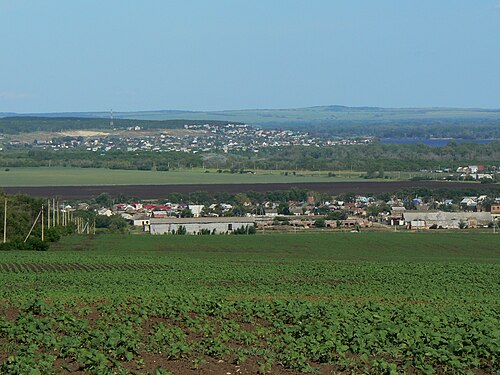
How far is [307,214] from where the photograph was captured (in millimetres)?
96062

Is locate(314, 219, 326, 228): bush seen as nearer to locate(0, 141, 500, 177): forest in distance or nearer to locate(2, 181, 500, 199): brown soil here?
locate(2, 181, 500, 199): brown soil

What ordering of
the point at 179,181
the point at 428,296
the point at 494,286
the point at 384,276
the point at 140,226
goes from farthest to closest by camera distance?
the point at 179,181
the point at 140,226
the point at 384,276
the point at 494,286
the point at 428,296

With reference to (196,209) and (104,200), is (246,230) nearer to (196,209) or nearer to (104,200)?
(196,209)

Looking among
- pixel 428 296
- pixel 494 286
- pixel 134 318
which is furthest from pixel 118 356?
pixel 494 286

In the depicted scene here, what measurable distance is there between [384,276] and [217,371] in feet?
70.0

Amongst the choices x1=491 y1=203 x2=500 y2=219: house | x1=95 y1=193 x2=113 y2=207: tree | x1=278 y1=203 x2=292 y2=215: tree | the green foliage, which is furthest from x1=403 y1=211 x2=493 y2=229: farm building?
x1=95 y1=193 x2=113 y2=207: tree

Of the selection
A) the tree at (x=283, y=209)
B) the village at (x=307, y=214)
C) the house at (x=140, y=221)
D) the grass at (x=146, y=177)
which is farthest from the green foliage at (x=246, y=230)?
the grass at (x=146, y=177)

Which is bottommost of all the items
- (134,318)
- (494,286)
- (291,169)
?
(291,169)

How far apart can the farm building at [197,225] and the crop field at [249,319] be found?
119 ft

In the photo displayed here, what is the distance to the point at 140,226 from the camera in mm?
84812

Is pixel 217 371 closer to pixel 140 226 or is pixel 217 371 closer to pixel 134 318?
pixel 134 318

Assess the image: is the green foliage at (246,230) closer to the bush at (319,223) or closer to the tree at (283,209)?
the bush at (319,223)

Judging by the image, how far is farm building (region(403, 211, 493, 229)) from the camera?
82812 millimetres

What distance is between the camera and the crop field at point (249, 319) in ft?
52.9
